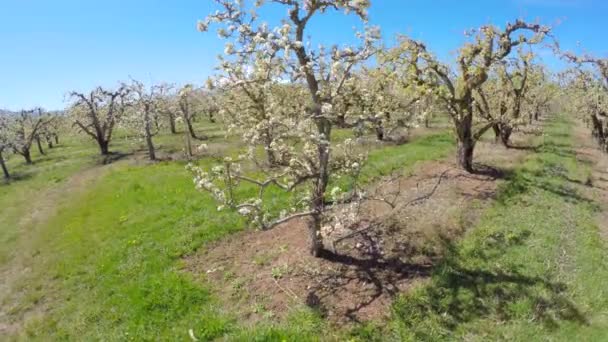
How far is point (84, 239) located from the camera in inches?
825

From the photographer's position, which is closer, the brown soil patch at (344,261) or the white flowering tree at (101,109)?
the brown soil patch at (344,261)

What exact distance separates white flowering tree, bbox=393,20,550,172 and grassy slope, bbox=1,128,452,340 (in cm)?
459

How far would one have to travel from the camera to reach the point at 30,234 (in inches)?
944

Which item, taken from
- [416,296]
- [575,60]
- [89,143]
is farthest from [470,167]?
[89,143]

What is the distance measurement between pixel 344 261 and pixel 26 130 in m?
60.4

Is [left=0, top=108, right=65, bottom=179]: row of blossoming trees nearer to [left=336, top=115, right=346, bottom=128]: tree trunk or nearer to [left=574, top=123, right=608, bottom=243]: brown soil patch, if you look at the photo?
[left=336, top=115, right=346, bottom=128]: tree trunk

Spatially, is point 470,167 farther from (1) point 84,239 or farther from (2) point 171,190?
(1) point 84,239

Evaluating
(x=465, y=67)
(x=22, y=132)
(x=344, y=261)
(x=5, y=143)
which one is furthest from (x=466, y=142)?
(x=22, y=132)

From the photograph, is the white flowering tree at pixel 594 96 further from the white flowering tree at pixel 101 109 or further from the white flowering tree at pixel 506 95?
the white flowering tree at pixel 101 109

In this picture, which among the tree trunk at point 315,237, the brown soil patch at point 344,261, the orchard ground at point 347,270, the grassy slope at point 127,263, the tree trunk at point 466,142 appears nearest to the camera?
the orchard ground at point 347,270

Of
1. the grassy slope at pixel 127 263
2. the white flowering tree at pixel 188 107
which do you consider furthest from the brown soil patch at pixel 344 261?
the white flowering tree at pixel 188 107

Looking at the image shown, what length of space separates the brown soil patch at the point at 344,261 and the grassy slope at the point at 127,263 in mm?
1025

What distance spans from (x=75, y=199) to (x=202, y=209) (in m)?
14.2

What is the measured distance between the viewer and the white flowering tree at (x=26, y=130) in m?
50.9
